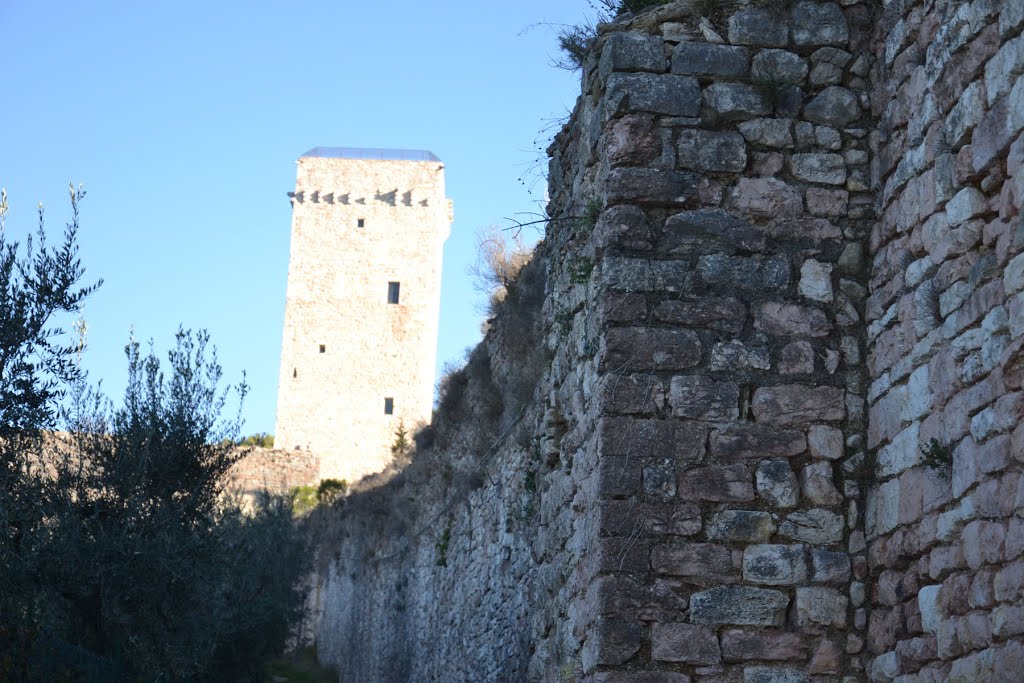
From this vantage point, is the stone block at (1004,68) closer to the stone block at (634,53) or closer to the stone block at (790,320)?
the stone block at (790,320)

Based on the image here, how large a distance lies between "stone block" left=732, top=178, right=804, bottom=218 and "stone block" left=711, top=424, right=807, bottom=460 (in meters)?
0.90

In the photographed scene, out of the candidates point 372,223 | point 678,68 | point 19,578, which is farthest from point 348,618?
point 372,223

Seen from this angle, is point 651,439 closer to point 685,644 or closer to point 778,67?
point 685,644

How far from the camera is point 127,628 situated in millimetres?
10008

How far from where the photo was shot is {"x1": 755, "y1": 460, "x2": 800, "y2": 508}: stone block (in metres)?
4.83

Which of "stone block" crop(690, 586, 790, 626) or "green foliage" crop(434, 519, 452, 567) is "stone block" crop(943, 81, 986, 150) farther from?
"green foliage" crop(434, 519, 452, 567)

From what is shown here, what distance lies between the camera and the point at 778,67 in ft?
17.1

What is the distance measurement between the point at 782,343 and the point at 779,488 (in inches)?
23.3

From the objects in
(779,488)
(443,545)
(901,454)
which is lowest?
(443,545)

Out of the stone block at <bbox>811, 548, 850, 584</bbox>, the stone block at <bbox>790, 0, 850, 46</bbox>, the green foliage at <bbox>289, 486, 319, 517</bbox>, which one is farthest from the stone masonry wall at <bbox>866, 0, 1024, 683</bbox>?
the green foliage at <bbox>289, 486, 319, 517</bbox>

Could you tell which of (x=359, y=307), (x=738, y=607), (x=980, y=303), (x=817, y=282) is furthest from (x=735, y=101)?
(x=359, y=307)

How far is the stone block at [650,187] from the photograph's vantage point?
510 cm

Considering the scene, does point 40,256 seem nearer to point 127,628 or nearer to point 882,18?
point 127,628

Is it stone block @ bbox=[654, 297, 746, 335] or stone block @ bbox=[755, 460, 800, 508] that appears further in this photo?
stone block @ bbox=[654, 297, 746, 335]
